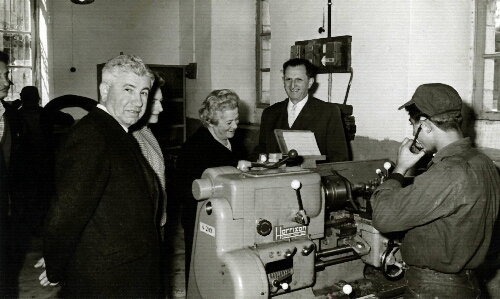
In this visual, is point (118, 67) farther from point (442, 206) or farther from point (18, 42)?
point (18, 42)

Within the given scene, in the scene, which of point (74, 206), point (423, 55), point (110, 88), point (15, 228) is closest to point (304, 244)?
point (74, 206)

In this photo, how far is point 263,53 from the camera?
510 centimetres

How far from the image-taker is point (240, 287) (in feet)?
4.82

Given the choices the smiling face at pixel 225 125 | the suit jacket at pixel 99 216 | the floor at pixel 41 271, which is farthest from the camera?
the floor at pixel 41 271

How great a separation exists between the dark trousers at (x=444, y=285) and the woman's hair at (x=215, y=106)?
1336 mm

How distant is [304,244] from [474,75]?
229 cm

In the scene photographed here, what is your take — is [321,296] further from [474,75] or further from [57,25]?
[57,25]

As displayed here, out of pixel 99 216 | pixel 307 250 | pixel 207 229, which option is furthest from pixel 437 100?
pixel 99 216

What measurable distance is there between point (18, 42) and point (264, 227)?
5342 millimetres

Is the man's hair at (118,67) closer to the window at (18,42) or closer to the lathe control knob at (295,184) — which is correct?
the lathe control knob at (295,184)

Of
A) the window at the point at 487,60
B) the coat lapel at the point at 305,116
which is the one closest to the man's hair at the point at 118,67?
the coat lapel at the point at 305,116

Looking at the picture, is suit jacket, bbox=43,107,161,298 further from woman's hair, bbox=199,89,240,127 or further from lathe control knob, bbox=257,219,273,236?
woman's hair, bbox=199,89,240,127

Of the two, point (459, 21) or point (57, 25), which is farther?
point (57, 25)

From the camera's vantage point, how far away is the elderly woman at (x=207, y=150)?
234 centimetres
